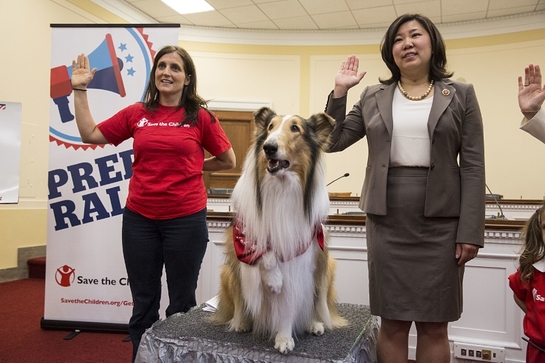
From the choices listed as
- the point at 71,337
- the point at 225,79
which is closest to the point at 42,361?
the point at 71,337

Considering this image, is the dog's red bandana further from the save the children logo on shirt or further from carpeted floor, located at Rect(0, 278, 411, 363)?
the save the children logo on shirt

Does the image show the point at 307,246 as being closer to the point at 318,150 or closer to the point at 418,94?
the point at 318,150

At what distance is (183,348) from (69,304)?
2137 millimetres

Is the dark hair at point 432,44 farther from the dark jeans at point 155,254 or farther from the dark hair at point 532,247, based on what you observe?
the dark jeans at point 155,254

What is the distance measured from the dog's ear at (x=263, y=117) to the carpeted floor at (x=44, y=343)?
2172 millimetres

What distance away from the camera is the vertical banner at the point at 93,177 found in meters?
3.54

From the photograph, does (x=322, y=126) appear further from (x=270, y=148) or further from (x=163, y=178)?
(x=163, y=178)

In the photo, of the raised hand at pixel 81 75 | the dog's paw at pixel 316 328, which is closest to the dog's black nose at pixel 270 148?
the dog's paw at pixel 316 328

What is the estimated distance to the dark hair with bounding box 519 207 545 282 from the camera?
188 cm

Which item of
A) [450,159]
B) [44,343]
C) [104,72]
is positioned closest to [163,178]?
[450,159]

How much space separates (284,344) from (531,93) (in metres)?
1.45

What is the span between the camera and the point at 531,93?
1793 mm

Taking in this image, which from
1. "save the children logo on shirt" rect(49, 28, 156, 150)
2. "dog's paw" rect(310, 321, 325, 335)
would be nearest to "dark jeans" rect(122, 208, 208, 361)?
"dog's paw" rect(310, 321, 325, 335)

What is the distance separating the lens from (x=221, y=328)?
2055mm
